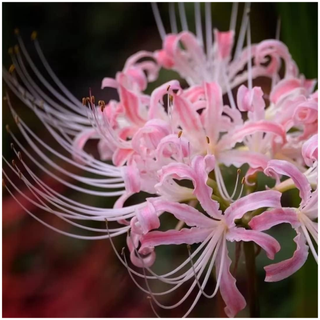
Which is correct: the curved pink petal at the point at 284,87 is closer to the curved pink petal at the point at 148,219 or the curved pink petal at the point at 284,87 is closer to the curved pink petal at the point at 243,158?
the curved pink petal at the point at 243,158

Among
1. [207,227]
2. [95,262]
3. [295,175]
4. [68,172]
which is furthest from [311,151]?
[95,262]

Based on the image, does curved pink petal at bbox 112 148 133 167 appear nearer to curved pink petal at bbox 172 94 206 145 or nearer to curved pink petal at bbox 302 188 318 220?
curved pink petal at bbox 172 94 206 145

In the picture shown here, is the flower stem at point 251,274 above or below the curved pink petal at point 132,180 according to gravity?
below

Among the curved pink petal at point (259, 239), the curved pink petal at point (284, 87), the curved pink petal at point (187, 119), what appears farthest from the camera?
the curved pink petal at point (284, 87)

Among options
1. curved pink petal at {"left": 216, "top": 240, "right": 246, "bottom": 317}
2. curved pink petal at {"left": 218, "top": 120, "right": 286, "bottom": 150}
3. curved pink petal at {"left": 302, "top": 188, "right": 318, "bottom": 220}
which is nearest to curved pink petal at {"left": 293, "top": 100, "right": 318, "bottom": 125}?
curved pink petal at {"left": 218, "top": 120, "right": 286, "bottom": 150}

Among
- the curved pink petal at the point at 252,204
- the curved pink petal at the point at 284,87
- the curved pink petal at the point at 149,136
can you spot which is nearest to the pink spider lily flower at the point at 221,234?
the curved pink petal at the point at 252,204

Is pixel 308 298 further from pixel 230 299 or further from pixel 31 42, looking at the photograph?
pixel 31 42

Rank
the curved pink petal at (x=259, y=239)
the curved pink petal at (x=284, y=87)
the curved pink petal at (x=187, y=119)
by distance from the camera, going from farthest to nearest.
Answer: the curved pink petal at (x=284, y=87) < the curved pink petal at (x=187, y=119) < the curved pink petal at (x=259, y=239)

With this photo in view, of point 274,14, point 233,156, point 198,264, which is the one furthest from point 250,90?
point 274,14
